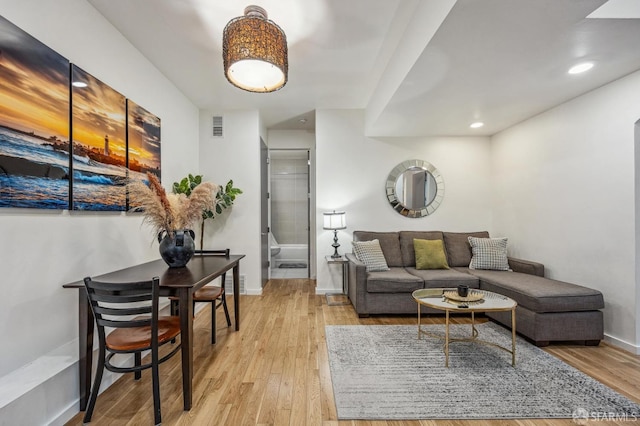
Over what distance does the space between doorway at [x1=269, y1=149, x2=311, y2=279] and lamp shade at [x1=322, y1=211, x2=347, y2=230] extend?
3.08 metres

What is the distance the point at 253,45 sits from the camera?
1971 mm

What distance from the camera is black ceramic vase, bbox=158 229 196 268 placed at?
2328 millimetres

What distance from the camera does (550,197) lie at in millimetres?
3453

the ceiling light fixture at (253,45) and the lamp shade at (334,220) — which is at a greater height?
Answer: the ceiling light fixture at (253,45)

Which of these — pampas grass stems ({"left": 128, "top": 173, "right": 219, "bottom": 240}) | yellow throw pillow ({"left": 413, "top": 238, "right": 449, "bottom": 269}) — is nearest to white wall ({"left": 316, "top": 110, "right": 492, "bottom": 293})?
yellow throw pillow ({"left": 413, "top": 238, "right": 449, "bottom": 269})

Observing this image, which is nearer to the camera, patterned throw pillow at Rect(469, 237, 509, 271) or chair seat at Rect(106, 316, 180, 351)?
chair seat at Rect(106, 316, 180, 351)

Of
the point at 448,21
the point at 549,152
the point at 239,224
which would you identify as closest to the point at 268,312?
the point at 239,224

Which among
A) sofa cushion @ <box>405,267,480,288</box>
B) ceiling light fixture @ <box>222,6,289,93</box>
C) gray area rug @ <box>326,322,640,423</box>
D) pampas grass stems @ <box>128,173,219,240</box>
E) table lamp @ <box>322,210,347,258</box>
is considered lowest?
gray area rug @ <box>326,322,640,423</box>

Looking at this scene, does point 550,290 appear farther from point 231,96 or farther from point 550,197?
point 231,96

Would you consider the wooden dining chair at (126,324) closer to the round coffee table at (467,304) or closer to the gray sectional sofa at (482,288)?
the round coffee table at (467,304)

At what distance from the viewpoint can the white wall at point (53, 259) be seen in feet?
5.22

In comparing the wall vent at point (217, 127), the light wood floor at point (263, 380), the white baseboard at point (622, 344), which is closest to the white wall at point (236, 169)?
the wall vent at point (217, 127)

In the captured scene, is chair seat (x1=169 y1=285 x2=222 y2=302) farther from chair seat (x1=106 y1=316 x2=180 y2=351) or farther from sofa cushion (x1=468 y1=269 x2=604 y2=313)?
sofa cushion (x1=468 y1=269 x2=604 y2=313)

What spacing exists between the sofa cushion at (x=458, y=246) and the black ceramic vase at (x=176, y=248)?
3523 mm
